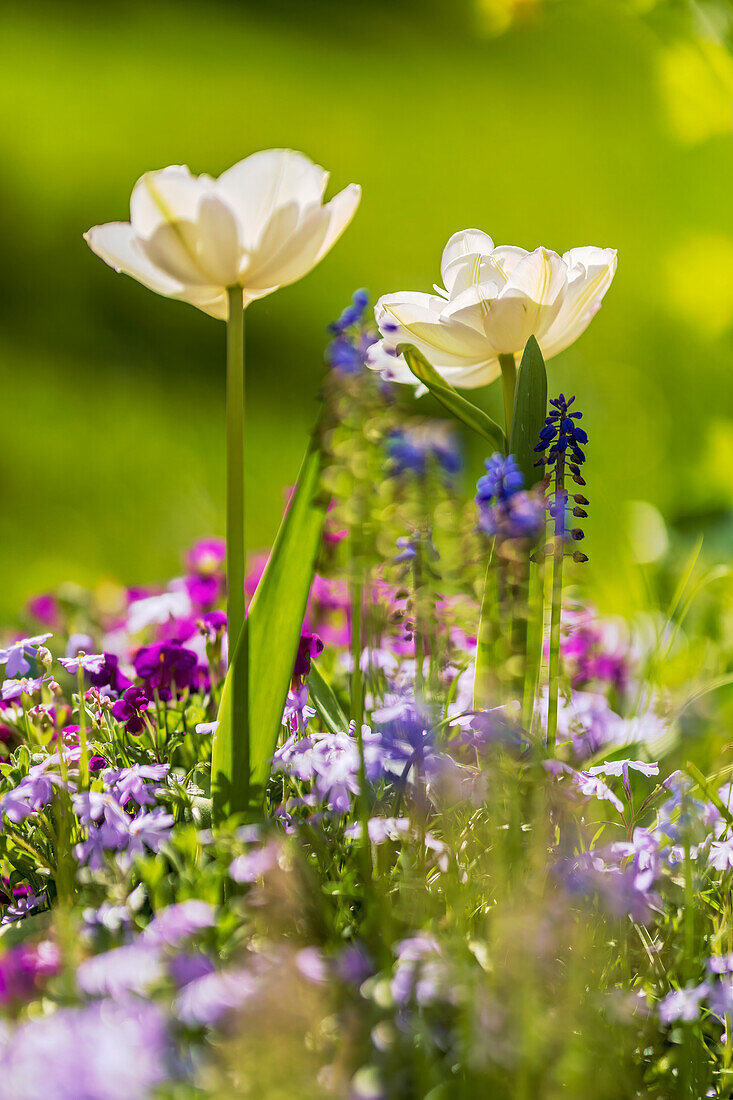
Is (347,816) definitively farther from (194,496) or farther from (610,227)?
(610,227)

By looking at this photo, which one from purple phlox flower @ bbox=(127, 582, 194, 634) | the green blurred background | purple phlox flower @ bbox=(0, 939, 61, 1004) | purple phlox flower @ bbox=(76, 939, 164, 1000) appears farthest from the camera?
the green blurred background

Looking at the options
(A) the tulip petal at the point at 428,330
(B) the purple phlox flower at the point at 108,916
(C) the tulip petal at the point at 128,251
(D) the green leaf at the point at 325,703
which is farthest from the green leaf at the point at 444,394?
(B) the purple phlox flower at the point at 108,916

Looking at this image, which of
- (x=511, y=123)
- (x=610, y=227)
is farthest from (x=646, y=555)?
(x=511, y=123)

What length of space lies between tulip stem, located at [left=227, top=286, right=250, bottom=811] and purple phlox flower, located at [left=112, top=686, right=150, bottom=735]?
204mm

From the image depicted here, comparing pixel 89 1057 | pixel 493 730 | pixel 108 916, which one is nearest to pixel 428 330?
pixel 493 730

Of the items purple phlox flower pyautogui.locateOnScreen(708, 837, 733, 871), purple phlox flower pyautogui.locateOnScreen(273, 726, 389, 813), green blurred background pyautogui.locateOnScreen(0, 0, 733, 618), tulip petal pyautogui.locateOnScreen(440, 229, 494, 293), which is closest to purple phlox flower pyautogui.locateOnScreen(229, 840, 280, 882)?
purple phlox flower pyautogui.locateOnScreen(273, 726, 389, 813)

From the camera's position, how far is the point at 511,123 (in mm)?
5078

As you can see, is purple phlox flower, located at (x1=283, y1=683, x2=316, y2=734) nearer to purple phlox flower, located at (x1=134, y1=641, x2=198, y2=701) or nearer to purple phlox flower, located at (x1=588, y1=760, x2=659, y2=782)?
purple phlox flower, located at (x1=134, y1=641, x2=198, y2=701)

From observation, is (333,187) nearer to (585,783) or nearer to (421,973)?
(585,783)

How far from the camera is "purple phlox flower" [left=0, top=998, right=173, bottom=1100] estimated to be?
1.94 ft

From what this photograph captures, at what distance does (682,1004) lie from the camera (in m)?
0.86

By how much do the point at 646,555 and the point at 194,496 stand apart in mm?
1295

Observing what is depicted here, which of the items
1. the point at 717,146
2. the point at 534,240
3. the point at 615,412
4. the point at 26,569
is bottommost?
the point at 26,569

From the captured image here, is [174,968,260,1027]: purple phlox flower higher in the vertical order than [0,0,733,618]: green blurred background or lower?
lower
